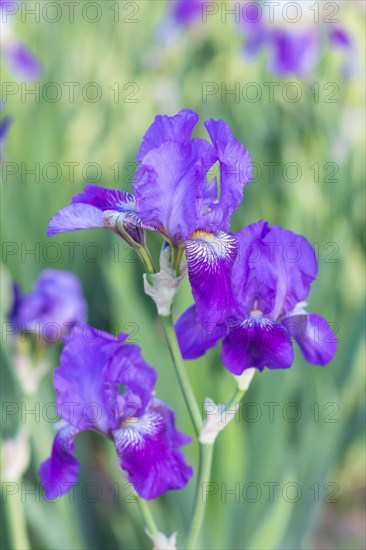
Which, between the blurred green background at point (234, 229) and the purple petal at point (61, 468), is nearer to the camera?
the purple petal at point (61, 468)

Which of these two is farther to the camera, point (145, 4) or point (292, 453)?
point (145, 4)

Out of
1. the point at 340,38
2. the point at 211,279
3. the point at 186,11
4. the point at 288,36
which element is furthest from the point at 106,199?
the point at 186,11

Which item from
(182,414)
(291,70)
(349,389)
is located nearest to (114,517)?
(182,414)

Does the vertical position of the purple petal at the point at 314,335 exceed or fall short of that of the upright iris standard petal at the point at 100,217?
it falls short

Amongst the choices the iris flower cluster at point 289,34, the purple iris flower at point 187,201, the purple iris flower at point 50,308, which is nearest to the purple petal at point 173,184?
the purple iris flower at point 187,201

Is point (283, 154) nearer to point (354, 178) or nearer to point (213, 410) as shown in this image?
point (354, 178)

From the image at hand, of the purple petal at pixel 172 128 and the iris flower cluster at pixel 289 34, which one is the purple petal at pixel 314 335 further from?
the iris flower cluster at pixel 289 34
